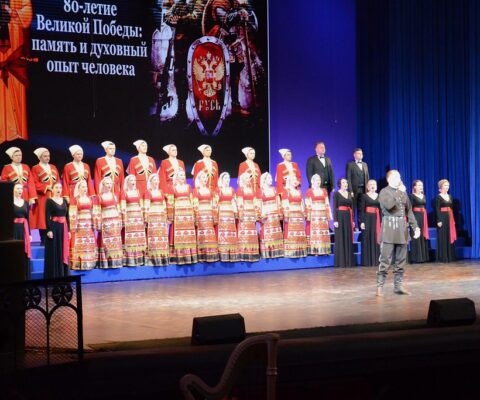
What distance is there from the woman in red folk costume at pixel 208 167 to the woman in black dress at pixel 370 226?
7.32 feet

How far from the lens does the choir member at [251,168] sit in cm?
1185

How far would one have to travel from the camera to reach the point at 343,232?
11.9m

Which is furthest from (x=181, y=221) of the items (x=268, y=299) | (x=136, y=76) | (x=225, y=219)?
(x=268, y=299)

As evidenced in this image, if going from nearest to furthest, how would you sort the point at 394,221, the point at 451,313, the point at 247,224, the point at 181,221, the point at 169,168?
the point at 451,313 < the point at 394,221 < the point at 181,221 < the point at 169,168 < the point at 247,224

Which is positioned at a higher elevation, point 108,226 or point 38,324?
point 108,226

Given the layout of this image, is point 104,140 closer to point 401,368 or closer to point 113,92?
point 113,92

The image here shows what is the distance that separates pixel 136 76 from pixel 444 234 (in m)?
4.96

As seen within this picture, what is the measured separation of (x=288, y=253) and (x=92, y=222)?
288cm

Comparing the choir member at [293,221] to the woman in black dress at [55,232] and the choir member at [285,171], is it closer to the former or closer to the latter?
the choir member at [285,171]

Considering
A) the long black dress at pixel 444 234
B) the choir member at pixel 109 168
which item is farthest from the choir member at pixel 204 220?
the long black dress at pixel 444 234

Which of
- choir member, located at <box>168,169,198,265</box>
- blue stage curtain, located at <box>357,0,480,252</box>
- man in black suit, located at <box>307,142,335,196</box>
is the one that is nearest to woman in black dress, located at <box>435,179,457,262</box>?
blue stage curtain, located at <box>357,0,480,252</box>

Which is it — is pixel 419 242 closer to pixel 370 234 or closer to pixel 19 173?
pixel 370 234

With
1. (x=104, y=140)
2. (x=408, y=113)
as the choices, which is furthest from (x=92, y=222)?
(x=408, y=113)

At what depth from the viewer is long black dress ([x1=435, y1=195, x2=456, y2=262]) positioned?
12.5 metres
